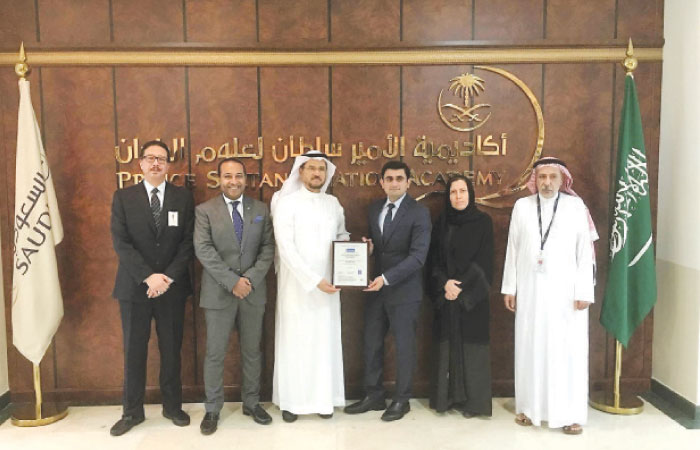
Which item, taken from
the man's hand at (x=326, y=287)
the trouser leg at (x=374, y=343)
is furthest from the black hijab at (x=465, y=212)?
the man's hand at (x=326, y=287)

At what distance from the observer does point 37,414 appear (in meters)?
3.71

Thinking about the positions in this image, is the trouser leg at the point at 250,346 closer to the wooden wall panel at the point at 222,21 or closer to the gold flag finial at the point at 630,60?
the wooden wall panel at the point at 222,21

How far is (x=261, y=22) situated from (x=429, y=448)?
3151 millimetres

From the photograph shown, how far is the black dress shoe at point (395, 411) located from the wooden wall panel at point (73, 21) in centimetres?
332

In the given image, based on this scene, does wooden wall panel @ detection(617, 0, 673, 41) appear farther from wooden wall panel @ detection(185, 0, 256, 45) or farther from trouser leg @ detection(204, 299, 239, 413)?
trouser leg @ detection(204, 299, 239, 413)

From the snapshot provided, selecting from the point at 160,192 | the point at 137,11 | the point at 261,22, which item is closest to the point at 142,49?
the point at 137,11

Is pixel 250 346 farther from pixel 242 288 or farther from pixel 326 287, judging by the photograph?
pixel 326 287

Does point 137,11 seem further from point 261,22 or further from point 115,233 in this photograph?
point 115,233

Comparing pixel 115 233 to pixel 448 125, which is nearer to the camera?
pixel 115 233

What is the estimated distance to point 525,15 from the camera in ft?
Answer: 12.9

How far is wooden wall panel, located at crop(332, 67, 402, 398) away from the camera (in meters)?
3.96

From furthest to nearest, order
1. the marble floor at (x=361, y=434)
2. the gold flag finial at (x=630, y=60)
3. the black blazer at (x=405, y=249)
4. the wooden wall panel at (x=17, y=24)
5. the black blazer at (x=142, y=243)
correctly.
Answer: the wooden wall panel at (x=17, y=24), the gold flag finial at (x=630, y=60), the black blazer at (x=405, y=249), the black blazer at (x=142, y=243), the marble floor at (x=361, y=434)

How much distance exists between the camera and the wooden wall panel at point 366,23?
3922mm

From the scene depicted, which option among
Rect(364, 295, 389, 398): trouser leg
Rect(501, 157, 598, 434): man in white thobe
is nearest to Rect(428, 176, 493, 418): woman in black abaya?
Rect(501, 157, 598, 434): man in white thobe
